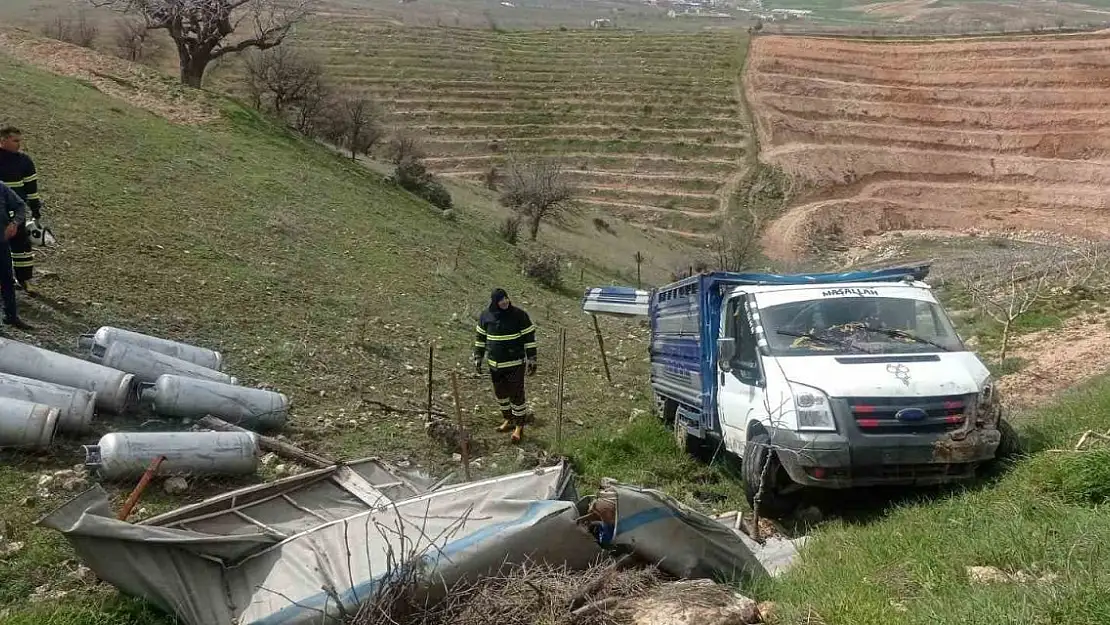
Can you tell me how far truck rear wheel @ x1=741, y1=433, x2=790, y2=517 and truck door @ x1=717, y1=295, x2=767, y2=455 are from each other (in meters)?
0.22

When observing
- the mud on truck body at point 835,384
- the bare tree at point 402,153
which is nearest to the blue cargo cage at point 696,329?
the mud on truck body at point 835,384

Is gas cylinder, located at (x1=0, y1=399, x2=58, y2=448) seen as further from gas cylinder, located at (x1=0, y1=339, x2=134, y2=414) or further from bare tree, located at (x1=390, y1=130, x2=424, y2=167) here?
bare tree, located at (x1=390, y1=130, x2=424, y2=167)

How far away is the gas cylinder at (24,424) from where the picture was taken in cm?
629

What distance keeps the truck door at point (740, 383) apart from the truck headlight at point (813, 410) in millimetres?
378

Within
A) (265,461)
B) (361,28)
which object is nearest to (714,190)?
(361,28)

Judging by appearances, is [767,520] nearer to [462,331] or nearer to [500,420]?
[500,420]

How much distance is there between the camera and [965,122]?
2061 inches

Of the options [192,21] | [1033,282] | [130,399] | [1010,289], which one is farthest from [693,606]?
[192,21]

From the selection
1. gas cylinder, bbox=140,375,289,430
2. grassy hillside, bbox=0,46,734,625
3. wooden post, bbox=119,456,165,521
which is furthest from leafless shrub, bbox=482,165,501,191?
wooden post, bbox=119,456,165,521

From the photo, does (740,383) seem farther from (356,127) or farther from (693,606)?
(356,127)

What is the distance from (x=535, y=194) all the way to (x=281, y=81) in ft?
34.8

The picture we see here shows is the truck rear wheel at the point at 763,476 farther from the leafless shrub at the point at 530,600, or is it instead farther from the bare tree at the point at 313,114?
the bare tree at the point at 313,114

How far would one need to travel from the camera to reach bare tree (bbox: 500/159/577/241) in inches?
1233

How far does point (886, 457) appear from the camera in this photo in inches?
244
